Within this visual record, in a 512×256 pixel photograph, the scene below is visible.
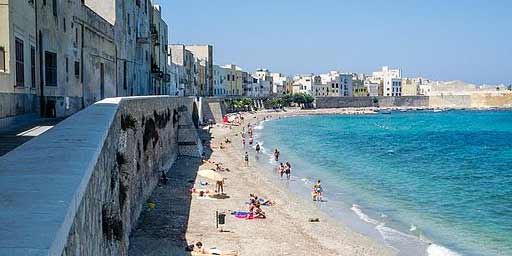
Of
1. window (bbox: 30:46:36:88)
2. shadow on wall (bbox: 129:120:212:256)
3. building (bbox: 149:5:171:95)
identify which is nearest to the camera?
window (bbox: 30:46:36:88)

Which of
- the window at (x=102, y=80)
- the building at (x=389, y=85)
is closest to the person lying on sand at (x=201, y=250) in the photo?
the window at (x=102, y=80)

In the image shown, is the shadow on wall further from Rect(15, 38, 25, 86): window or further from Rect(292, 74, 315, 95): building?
Rect(292, 74, 315, 95): building

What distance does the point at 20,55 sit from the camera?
14562mm

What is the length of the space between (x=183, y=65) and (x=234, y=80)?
157 ft

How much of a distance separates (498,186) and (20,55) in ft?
96.6

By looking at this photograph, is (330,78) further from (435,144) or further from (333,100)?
(435,144)

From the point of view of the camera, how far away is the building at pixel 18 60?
13.2 m

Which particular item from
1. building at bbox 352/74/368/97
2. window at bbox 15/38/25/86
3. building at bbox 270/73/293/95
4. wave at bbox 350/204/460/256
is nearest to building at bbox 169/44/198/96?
wave at bbox 350/204/460/256

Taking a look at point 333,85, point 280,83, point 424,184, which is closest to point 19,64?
point 424,184

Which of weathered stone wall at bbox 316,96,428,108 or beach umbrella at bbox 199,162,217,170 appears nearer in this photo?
beach umbrella at bbox 199,162,217,170

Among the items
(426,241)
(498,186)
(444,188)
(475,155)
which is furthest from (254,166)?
(475,155)

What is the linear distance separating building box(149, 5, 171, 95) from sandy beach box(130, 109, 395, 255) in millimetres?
17318

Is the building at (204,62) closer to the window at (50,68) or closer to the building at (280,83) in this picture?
the building at (280,83)

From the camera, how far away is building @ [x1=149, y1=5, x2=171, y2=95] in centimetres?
4556
